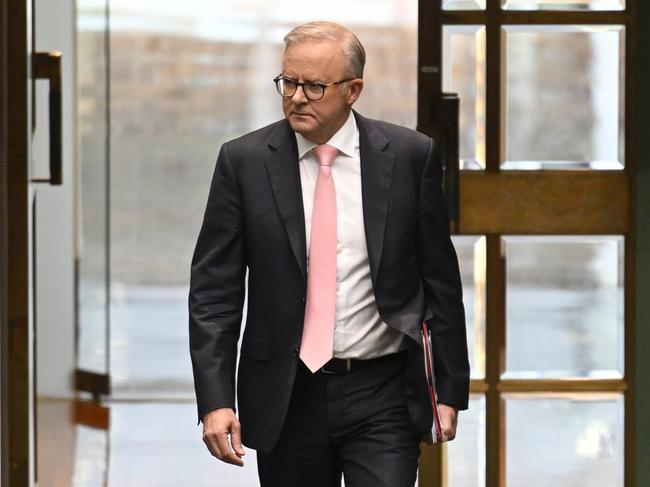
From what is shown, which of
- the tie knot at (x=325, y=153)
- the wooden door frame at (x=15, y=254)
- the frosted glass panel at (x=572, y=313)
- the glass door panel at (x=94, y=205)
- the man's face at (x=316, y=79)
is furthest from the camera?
the glass door panel at (x=94, y=205)

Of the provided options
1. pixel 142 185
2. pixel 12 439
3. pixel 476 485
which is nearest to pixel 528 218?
pixel 476 485

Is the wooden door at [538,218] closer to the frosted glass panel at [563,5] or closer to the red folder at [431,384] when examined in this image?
the frosted glass panel at [563,5]

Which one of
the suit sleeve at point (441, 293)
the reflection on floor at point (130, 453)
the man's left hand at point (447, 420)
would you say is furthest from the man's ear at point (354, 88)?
the reflection on floor at point (130, 453)

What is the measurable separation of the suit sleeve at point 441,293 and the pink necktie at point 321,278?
19 centimetres

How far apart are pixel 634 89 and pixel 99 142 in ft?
16.3

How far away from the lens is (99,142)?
816 cm

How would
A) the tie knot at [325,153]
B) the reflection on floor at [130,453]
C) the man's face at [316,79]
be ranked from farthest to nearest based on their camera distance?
the reflection on floor at [130,453] → the tie knot at [325,153] → the man's face at [316,79]

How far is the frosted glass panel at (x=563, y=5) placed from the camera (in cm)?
372

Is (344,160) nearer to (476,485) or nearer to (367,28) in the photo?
(476,485)

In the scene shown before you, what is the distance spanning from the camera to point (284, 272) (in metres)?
2.67

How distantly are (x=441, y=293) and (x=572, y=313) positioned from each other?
1142 mm

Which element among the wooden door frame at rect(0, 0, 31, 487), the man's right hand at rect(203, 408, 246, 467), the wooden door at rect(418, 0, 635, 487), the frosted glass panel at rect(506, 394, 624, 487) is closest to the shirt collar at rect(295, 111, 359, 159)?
the man's right hand at rect(203, 408, 246, 467)

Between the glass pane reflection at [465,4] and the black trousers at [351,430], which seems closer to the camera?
the black trousers at [351,430]

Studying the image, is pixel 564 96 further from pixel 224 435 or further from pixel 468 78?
pixel 224 435
